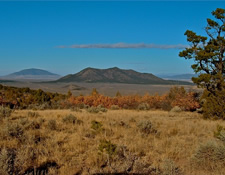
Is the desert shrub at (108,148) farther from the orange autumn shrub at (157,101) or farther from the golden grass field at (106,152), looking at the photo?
the orange autumn shrub at (157,101)

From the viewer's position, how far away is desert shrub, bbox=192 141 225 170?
186 inches

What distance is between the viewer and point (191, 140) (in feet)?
23.5

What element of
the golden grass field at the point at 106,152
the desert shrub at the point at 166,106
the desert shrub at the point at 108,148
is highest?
the desert shrub at the point at 108,148

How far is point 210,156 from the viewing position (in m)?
4.97

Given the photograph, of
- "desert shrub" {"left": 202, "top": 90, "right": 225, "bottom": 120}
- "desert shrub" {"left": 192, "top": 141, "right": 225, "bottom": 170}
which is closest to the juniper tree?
"desert shrub" {"left": 202, "top": 90, "right": 225, "bottom": 120}

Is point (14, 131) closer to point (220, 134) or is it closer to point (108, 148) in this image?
point (108, 148)

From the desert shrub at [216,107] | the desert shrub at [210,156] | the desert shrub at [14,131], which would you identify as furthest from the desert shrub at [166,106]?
the desert shrub at [14,131]

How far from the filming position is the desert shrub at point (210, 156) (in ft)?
15.5

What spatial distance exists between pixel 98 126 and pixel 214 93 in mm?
9885

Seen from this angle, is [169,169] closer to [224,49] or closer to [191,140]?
[191,140]

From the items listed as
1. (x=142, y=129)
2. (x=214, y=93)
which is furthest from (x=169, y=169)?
(x=214, y=93)

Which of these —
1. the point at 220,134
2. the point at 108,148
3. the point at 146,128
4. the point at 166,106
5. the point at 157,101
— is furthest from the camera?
the point at 157,101

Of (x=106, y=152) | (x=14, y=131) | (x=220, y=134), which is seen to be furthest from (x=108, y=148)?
(x=220, y=134)

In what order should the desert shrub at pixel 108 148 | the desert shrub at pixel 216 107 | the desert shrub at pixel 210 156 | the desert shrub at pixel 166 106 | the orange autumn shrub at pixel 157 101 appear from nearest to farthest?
the desert shrub at pixel 210 156 < the desert shrub at pixel 108 148 < the desert shrub at pixel 216 107 < the orange autumn shrub at pixel 157 101 < the desert shrub at pixel 166 106
